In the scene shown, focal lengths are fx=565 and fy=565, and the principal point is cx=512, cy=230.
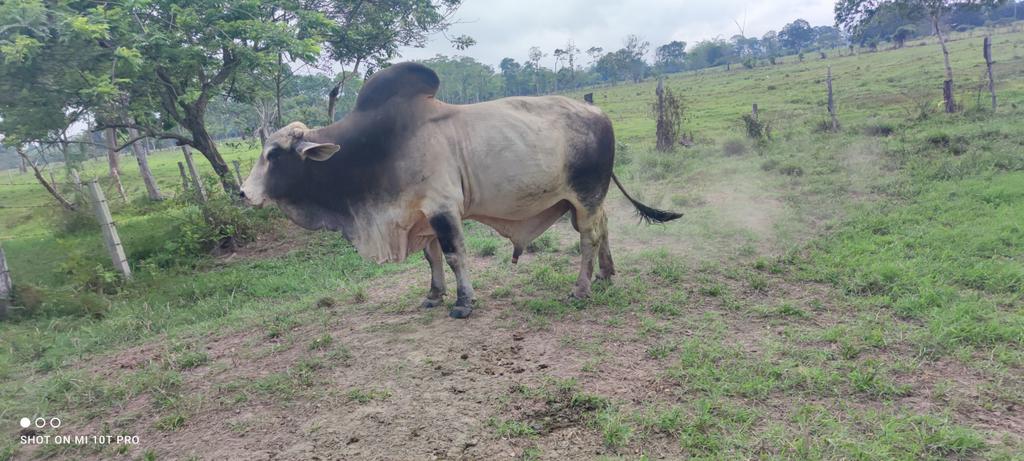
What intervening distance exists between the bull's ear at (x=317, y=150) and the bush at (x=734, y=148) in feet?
34.4

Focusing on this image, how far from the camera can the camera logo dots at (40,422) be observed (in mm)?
3652

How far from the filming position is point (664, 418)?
10.2ft

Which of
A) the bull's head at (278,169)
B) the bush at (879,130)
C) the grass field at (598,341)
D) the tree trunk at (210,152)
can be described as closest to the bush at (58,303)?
the grass field at (598,341)

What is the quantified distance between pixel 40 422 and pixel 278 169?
91.7 inches

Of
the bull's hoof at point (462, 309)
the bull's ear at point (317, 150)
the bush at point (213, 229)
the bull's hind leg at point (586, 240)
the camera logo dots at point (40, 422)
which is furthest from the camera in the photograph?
the bush at point (213, 229)

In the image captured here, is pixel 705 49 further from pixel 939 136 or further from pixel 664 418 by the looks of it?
pixel 664 418

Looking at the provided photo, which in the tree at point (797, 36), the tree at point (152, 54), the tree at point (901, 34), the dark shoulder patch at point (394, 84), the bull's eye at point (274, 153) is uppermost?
the tree at point (797, 36)

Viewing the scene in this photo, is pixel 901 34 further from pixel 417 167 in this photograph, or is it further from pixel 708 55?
pixel 417 167

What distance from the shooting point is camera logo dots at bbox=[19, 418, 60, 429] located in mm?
3652

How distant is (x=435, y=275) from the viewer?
5.36m

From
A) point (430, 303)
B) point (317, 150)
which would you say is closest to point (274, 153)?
point (317, 150)

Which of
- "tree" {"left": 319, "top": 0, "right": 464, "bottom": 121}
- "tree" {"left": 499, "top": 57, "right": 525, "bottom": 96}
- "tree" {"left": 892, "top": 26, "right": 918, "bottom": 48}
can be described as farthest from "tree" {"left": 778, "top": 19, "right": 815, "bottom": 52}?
"tree" {"left": 319, "top": 0, "right": 464, "bottom": 121}

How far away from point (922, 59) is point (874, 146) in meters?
22.7

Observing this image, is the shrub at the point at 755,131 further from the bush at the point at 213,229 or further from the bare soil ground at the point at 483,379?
the bush at the point at 213,229
